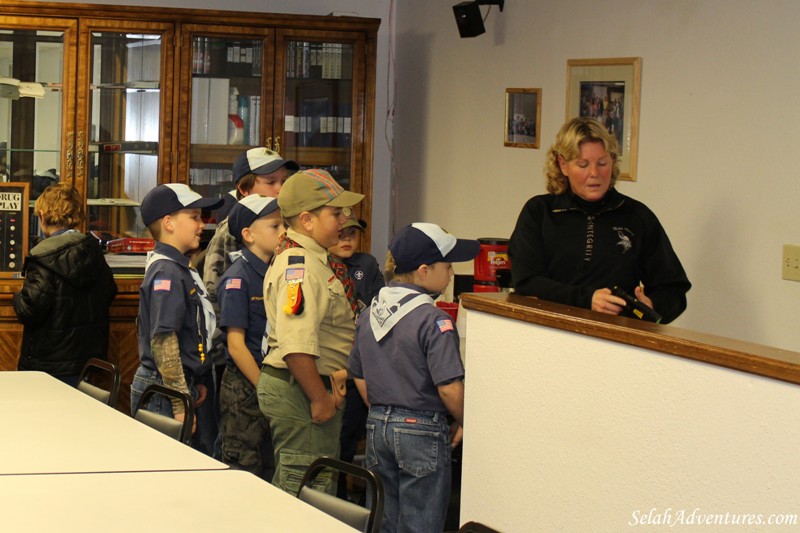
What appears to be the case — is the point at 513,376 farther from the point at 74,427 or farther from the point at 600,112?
the point at 600,112

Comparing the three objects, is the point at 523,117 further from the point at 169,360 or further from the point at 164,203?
the point at 169,360

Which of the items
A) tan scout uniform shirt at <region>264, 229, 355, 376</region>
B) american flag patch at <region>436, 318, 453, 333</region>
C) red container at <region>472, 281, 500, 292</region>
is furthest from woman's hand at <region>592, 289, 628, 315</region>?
red container at <region>472, 281, 500, 292</region>

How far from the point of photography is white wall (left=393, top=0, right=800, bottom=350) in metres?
3.52

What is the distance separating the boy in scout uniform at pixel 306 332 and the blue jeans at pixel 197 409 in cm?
36

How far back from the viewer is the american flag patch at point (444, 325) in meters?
2.82

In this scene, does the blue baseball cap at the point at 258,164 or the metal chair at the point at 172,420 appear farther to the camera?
the blue baseball cap at the point at 258,164

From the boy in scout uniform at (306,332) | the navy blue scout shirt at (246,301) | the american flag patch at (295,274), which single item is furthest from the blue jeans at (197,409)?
the american flag patch at (295,274)

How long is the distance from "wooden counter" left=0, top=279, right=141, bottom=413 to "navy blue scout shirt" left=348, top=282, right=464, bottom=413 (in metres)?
1.95

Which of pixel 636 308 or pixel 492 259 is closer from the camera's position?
pixel 636 308

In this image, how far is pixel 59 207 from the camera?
14.0ft

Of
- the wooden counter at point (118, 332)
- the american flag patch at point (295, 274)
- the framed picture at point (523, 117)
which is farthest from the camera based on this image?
the framed picture at point (523, 117)

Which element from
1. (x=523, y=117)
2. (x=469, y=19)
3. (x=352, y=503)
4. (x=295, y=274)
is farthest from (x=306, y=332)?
(x=469, y=19)

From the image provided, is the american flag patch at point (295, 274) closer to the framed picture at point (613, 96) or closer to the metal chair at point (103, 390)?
the metal chair at point (103, 390)

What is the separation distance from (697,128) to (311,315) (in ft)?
5.69
